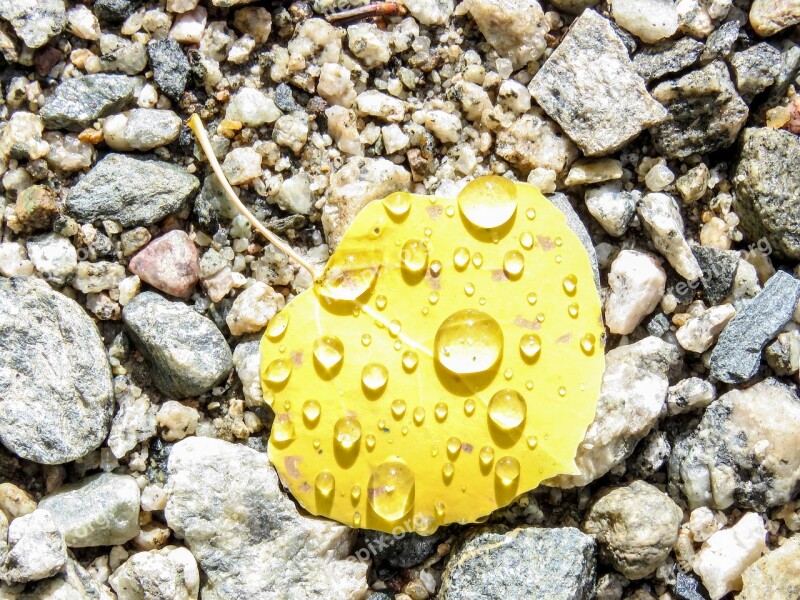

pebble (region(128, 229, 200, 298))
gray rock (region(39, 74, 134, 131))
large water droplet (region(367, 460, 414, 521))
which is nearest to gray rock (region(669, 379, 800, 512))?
large water droplet (region(367, 460, 414, 521))

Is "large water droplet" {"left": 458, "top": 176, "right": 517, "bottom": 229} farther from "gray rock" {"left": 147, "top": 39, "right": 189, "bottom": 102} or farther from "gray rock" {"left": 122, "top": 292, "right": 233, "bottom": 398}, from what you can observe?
"gray rock" {"left": 147, "top": 39, "right": 189, "bottom": 102}

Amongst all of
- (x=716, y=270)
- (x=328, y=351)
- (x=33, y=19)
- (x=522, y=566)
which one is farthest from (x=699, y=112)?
(x=33, y=19)

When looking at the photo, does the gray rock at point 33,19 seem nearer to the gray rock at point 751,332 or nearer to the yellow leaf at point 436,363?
the yellow leaf at point 436,363

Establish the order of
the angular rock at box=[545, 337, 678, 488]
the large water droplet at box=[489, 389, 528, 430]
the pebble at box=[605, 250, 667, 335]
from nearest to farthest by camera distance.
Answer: the large water droplet at box=[489, 389, 528, 430], the angular rock at box=[545, 337, 678, 488], the pebble at box=[605, 250, 667, 335]

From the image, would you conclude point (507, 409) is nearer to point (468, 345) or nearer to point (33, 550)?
Answer: point (468, 345)

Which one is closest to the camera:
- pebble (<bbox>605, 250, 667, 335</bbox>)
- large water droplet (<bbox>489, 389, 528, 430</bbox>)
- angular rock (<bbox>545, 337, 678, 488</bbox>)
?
large water droplet (<bbox>489, 389, 528, 430</bbox>)

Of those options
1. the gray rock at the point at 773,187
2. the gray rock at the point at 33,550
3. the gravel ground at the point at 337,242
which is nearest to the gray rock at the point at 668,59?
the gravel ground at the point at 337,242
